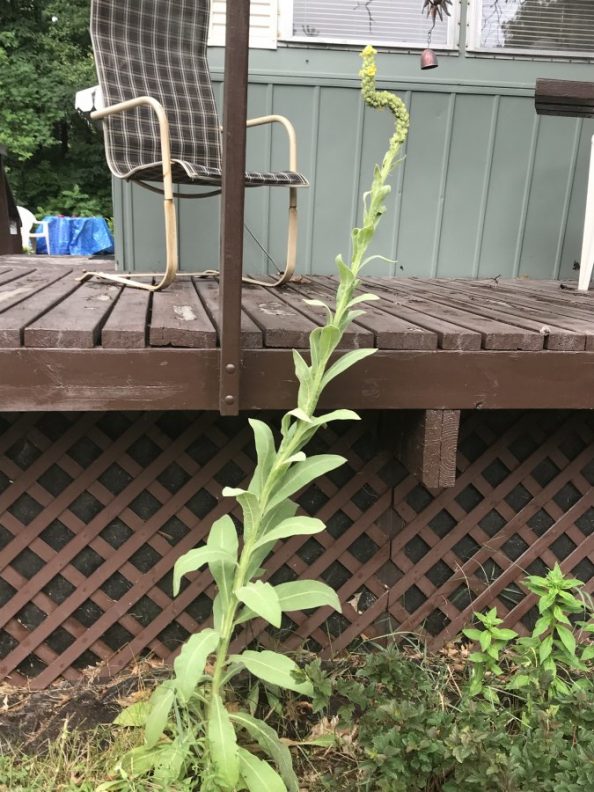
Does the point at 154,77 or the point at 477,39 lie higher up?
the point at 477,39

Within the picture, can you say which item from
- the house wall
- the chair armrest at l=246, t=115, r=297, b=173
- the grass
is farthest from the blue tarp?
Answer: the grass

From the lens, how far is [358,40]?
129 inches

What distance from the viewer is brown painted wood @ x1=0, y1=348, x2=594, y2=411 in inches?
58.2

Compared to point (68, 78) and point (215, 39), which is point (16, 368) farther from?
point (68, 78)

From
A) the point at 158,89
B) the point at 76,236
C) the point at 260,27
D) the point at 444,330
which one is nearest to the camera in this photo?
the point at 444,330

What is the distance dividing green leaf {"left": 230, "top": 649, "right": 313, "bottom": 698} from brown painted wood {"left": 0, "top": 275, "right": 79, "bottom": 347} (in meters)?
0.87

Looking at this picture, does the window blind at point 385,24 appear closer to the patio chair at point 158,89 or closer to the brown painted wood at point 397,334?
the patio chair at point 158,89

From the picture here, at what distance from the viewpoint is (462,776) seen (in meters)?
1.36

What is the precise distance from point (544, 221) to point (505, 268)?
12.8 inches

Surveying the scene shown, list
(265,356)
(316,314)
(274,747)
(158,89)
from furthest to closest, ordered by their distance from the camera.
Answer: (158,89)
(316,314)
(265,356)
(274,747)

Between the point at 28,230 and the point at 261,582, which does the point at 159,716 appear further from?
the point at 28,230

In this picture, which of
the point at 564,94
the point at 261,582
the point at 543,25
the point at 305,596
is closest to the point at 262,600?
the point at 261,582

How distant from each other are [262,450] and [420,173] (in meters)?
2.62

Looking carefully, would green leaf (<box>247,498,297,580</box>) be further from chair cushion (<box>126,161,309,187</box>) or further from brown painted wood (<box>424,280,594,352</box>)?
chair cushion (<box>126,161,309,187</box>)
